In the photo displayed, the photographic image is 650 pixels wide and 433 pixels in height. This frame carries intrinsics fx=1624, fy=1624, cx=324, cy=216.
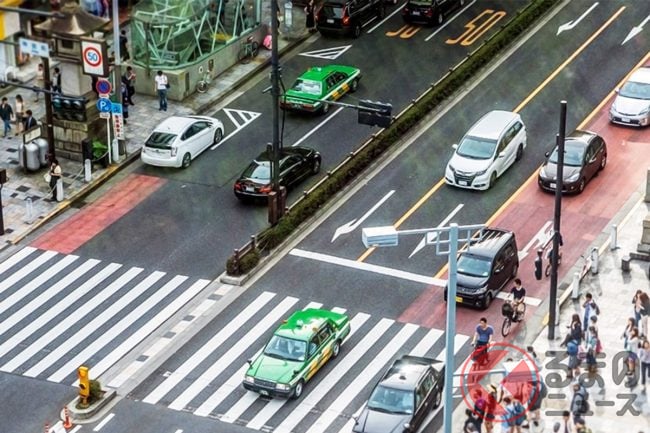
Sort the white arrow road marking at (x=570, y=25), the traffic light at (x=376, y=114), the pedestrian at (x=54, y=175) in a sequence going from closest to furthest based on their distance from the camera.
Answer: the traffic light at (x=376, y=114)
the pedestrian at (x=54, y=175)
the white arrow road marking at (x=570, y=25)

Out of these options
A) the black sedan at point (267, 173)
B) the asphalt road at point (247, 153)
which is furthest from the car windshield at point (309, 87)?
the black sedan at point (267, 173)

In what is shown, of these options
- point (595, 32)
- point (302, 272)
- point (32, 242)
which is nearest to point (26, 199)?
point (32, 242)

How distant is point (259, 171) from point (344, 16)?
15.7 metres

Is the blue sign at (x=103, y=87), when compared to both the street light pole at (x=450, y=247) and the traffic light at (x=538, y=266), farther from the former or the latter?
the street light pole at (x=450, y=247)

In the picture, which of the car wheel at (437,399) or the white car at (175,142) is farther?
the white car at (175,142)

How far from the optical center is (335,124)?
2835 inches

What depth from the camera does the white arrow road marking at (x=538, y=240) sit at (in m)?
61.7

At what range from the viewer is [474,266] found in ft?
190

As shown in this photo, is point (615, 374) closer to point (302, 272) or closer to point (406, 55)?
point (302, 272)

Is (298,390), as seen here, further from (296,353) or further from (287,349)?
(287,349)

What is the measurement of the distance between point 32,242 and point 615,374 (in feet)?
78.2

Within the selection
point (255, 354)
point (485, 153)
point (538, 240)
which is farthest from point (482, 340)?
point (485, 153)

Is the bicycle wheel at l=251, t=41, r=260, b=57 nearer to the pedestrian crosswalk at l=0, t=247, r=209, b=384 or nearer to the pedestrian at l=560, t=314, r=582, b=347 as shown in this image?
the pedestrian crosswalk at l=0, t=247, r=209, b=384

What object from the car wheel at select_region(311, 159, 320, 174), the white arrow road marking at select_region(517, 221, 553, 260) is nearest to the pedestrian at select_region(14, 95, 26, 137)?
the car wheel at select_region(311, 159, 320, 174)
